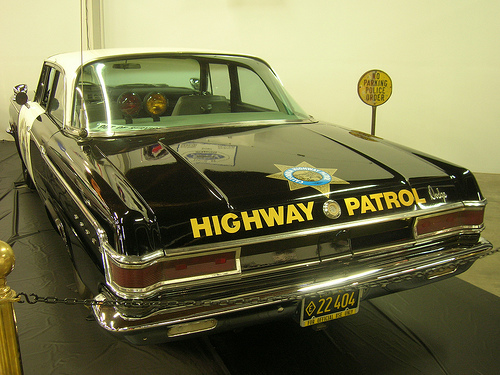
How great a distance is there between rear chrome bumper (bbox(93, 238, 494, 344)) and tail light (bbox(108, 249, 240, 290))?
0.08 meters

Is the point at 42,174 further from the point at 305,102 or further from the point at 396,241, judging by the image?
the point at 305,102

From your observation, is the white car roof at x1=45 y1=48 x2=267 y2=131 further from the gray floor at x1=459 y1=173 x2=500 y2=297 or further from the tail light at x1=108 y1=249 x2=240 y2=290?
the gray floor at x1=459 y1=173 x2=500 y2=297

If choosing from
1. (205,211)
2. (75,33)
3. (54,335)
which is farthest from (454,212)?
(75,33)

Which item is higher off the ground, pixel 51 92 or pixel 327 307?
pixel 51 92

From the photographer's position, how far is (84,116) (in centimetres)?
216

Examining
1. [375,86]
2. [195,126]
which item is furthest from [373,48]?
[195,126]

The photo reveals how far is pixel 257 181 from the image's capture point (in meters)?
1.68

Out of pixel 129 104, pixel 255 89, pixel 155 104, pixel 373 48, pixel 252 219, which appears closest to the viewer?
pixel 252 219

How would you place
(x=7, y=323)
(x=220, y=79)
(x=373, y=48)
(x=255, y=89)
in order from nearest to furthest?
1. (x=7, y=323)
2. (x=255, y=89)
3. (x=220, y=79)
4. (x=373, y=48)

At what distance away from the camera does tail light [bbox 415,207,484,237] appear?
1.86 metres

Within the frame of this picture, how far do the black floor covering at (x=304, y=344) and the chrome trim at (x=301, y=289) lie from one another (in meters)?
0.48

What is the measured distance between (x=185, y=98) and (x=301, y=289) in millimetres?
1415

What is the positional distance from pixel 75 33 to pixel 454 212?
548cm

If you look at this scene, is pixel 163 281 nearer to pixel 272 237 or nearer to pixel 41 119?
pixel 272 237
